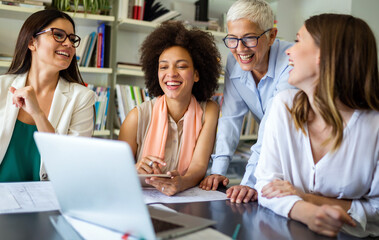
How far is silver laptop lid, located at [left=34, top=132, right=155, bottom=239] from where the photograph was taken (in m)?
0.74

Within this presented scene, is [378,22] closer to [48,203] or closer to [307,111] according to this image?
[307,111]

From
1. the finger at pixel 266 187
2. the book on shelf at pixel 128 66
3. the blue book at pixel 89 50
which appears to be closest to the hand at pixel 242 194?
the finger at pixel 266 187

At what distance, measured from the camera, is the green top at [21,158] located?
1.71m

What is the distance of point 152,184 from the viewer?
4.53ft

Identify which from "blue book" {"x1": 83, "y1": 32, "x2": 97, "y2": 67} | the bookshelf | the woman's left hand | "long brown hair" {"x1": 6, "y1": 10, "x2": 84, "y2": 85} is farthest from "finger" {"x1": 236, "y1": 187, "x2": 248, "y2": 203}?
"blue book" {"x1": 83, "y1": 32, "x2": 97, "y2": 67}

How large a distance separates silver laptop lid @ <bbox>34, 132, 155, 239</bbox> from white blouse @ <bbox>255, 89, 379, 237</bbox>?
21.1 inches

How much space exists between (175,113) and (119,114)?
118cm

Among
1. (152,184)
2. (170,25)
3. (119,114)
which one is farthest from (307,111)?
(119,114)

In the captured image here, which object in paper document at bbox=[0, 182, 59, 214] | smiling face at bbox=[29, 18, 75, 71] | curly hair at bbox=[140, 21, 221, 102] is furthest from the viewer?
curly hair at bbox=[140, 21, 221, 102]

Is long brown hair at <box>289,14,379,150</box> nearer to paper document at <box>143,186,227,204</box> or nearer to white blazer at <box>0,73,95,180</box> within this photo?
paper document at <box>143,186,227,204</box>

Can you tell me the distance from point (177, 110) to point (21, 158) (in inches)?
31.4

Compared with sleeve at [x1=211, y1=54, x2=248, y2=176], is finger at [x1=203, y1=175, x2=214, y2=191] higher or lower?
lower

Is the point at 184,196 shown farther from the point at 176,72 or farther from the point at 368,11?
the point at 368,11

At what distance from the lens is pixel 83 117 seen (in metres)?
1.86
